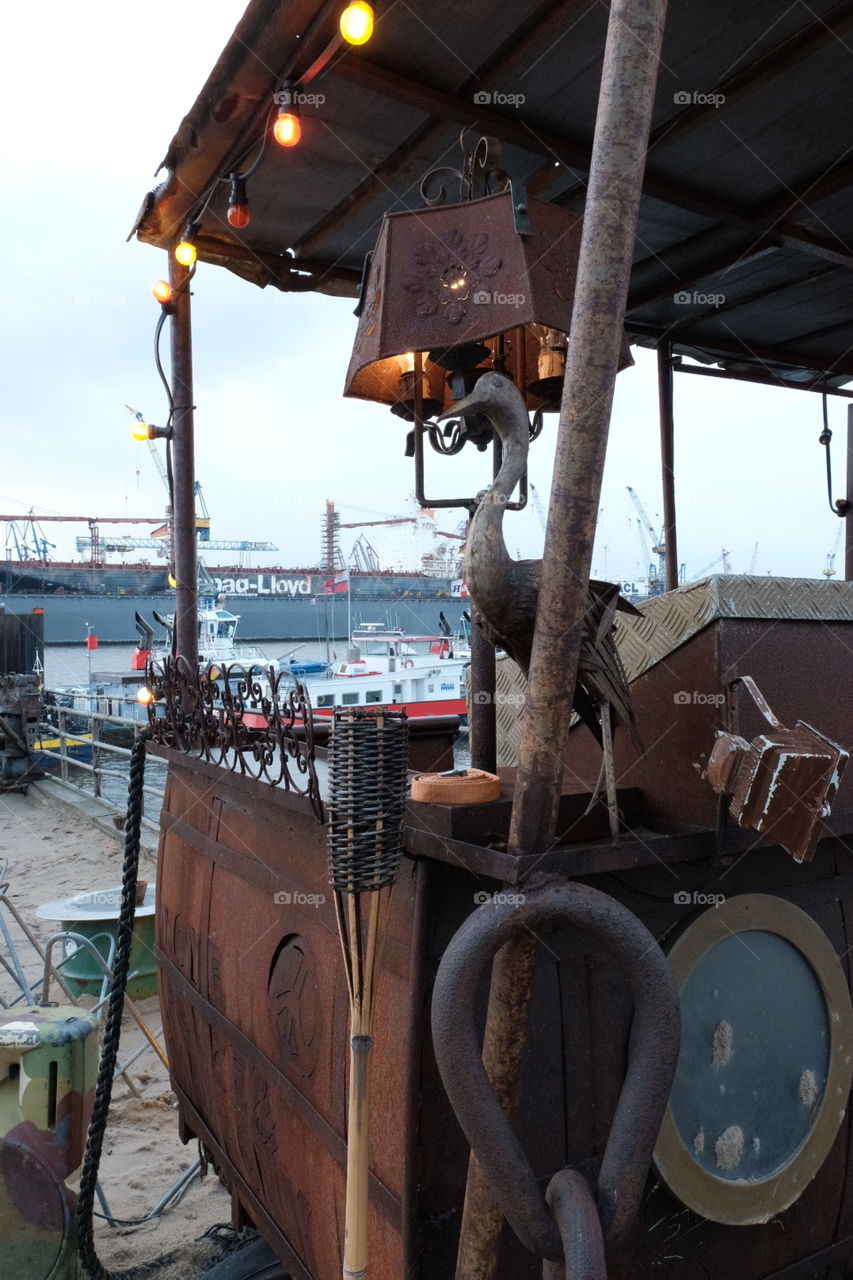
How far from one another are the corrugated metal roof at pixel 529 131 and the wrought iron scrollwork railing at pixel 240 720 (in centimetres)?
204

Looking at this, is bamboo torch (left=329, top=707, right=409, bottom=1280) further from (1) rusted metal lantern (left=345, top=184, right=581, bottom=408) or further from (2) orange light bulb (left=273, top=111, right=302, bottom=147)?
(2) orange light bulb (left=273, top=111, right=302, bottom=147)

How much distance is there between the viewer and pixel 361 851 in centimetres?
154

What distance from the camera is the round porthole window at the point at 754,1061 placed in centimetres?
192

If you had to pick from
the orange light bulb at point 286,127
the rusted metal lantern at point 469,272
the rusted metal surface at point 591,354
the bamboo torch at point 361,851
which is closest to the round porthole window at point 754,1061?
the bamboo torch at point 361,851

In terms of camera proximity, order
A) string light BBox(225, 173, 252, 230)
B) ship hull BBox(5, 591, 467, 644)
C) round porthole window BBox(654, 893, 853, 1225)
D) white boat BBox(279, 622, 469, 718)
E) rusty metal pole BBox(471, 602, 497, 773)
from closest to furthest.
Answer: round porthole window BBox(654, 893, 853, 1225), rusty metal pole BBox(471, 602, 497, 773), string light BBox(225, 173, 252, 230), white boat BBox(279, 622, 469, 718), ship hull BBox(5, 591, 467, 644)

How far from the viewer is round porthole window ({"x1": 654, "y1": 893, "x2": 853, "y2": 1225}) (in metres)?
1.92

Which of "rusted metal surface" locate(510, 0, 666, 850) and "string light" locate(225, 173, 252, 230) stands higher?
"string light" locate(225, 173, 252, 230)

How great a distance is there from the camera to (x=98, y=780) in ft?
35.9

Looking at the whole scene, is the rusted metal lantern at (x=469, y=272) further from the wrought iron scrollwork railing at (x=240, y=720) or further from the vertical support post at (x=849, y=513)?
the vertical support post at (x=849, y=513)

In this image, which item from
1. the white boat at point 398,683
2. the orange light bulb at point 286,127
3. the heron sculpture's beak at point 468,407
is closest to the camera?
the heron sculpture's beak at point 468,407

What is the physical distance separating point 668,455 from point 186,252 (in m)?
3.39

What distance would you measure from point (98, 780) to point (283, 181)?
938cm

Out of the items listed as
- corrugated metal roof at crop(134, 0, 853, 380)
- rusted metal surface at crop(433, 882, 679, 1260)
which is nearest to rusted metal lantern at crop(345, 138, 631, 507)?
corrugated metal roof at crop(134, 0, 853, 380)

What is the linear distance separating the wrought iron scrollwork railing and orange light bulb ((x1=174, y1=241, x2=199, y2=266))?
1.92 meters
